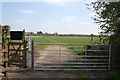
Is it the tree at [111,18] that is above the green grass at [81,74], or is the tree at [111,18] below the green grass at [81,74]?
above

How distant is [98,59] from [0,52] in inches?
208

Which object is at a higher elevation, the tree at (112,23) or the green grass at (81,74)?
the tree at (112,23)

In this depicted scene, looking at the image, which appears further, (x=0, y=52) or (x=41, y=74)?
(x=41, y=74)

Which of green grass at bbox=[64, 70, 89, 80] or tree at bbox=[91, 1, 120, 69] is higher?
tree at bbox=[91, 1, 120, 69]

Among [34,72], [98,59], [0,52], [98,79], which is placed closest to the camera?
[0,52]

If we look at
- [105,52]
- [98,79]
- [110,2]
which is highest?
[110,2]

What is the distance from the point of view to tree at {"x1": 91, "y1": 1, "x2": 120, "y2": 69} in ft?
41.4

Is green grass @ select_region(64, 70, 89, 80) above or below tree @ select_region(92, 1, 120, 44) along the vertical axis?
below

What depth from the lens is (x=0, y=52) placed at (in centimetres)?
1031

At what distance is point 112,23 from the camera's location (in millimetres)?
12797

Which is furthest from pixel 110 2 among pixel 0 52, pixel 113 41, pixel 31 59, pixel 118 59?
pixel 0 52

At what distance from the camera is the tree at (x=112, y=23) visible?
12.6 metres

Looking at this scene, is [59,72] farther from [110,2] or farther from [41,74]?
[110,2]

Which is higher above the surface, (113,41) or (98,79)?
(113,41)
